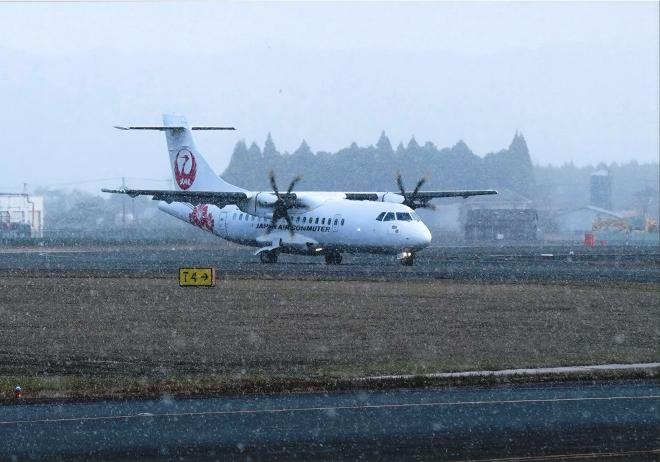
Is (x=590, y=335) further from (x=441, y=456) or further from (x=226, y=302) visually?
(x=441, y=456)

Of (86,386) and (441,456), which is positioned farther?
(86,386)

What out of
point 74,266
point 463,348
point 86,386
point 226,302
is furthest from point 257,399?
point 74,266

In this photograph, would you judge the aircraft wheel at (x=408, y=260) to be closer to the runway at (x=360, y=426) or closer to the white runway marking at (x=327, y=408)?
the runway at (x=360, y=426)

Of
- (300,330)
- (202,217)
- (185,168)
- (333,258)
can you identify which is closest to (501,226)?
(185,168)

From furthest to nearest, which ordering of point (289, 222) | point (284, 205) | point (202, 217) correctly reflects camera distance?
point (202, 217) → point (284, 205) → point (289, 222)

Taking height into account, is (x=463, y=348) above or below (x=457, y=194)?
below

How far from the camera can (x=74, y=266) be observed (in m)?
54.7

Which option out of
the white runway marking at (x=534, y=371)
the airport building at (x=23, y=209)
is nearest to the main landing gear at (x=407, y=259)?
the white runway marking at (x=534, y=371)

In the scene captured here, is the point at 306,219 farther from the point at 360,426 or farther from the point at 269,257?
the point at 360,426

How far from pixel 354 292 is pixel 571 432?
23686mm

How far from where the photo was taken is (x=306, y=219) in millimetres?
57281

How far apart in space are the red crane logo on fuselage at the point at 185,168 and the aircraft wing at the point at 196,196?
7.11 m

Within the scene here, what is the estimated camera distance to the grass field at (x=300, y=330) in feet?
76.6

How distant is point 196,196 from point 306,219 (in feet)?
19.0
